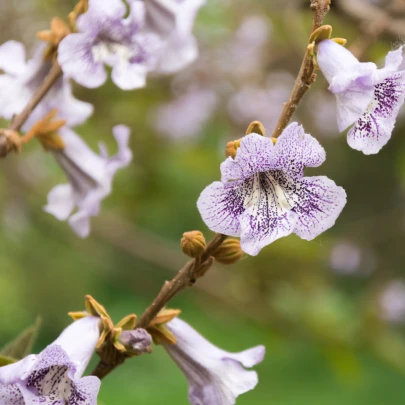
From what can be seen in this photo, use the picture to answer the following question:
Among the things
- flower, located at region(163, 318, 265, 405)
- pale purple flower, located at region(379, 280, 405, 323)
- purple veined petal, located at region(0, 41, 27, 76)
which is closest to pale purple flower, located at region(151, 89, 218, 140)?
pale purple flower, located at region(379, 280, 405, 323)

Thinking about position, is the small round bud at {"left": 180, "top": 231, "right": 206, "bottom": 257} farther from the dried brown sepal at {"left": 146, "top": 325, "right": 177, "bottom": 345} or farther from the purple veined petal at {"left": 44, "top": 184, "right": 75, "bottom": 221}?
the purple veined petal at {"left": 44, "top": 184, "right": 75, "bottom": 221}

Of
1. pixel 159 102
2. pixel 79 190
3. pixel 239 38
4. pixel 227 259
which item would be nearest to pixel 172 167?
pixel 159 102

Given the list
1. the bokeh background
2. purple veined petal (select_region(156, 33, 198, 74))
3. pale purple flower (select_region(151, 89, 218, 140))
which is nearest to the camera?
purple veined petal (select_region(156, 33, 198, 74))

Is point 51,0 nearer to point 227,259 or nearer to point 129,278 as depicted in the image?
point 227,259

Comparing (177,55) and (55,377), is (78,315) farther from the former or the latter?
(177,55)

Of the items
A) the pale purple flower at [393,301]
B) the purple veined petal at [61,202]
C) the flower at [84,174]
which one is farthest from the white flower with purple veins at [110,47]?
the pale purple flower at [393,301]

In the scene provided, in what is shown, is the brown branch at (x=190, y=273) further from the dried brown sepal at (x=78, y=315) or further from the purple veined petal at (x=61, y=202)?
the purple veined petal at (x=61, y=202)

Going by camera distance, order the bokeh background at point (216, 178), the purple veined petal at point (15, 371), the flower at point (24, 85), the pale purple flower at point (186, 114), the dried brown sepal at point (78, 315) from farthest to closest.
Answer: the pale purple flower at point (186, 114)
the bokeh background at point (216, 178)
the flower at point (24, 85)
the dried brown sepal at point (78, 315)
the purple veined petal at point (15, 371)
